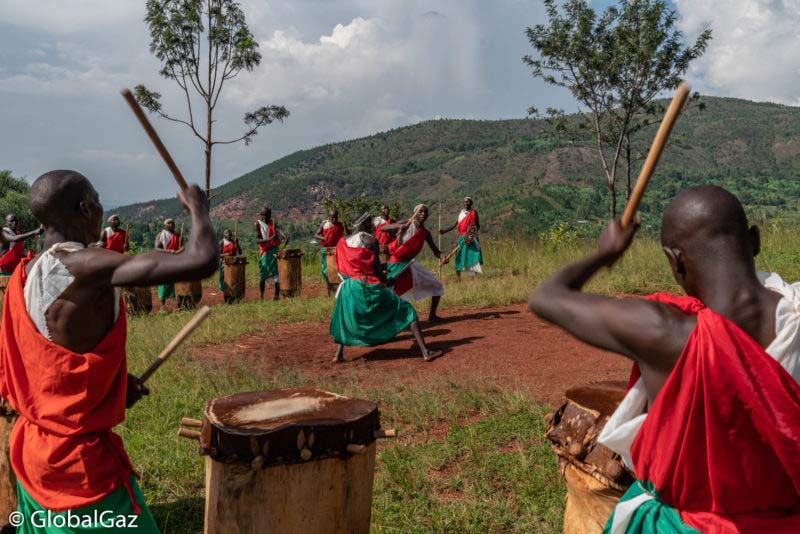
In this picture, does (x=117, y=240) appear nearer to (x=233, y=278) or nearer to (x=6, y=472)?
(x=233, y=278)

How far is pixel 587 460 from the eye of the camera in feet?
8.29

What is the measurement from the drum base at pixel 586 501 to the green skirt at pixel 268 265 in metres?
10.7

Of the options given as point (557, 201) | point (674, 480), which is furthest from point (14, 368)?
point (557, 201)

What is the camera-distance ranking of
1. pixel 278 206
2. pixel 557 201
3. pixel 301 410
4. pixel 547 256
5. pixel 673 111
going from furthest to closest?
pixel 278 206 < pixel 557 201 < pixel 547 256 < pixel 301 410 < pixel 673 111

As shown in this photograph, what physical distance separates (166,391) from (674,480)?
16.5 feet

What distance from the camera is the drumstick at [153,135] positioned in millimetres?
2148

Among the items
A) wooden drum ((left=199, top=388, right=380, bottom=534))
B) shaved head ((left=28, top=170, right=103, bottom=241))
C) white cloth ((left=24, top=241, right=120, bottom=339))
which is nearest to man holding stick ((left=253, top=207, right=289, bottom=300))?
wooden drum ((left=199, top=388, right=380, bottom=534))

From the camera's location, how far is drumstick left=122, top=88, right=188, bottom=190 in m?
2.15

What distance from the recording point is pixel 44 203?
232 cm

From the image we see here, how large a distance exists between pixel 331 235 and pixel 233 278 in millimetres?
2112

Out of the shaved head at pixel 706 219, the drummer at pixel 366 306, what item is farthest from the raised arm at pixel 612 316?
the drummer at pixel 366 306

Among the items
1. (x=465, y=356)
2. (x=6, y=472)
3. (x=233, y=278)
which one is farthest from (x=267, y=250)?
(x=6, y=472)

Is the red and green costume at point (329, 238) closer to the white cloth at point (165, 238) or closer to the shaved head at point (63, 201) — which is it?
the white cloth at point (165, 238)

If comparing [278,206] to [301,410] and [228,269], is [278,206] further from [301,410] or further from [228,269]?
[301,410]
